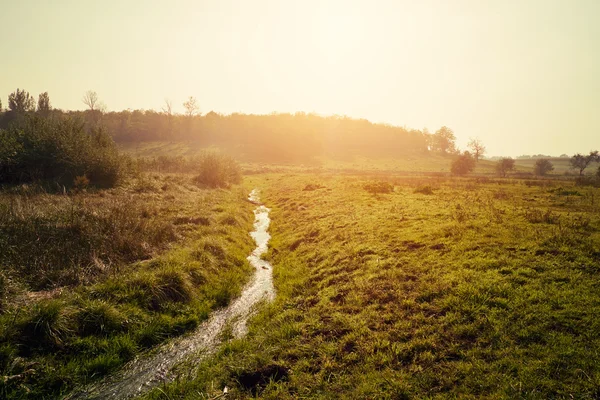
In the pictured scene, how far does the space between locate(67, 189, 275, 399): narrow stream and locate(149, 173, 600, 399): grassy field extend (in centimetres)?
70

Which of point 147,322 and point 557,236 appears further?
point 557,236

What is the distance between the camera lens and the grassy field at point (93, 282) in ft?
26.4

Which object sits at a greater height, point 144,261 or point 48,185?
point 48,185

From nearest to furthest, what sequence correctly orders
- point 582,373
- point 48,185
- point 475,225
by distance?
point 582,373
point 475,225
point 48,185

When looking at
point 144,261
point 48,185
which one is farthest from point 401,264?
point 48,185

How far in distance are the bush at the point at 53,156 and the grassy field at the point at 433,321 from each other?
69.8 feet

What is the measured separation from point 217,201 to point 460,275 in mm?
23915

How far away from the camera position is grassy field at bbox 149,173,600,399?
675 cm

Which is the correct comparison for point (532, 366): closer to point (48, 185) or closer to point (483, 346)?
point (483, 346)

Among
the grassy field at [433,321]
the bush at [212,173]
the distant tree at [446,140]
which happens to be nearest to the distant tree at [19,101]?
the bush at [212,173]

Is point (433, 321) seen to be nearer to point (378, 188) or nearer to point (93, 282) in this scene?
point (93, 282)

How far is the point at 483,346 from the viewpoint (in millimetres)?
7605

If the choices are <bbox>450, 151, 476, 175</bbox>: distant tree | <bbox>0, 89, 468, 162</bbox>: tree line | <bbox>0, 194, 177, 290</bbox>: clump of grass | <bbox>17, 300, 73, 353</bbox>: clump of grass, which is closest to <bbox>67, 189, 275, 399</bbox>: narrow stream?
<bbox>17, 300, 73, 353</bbox>: clump of grass

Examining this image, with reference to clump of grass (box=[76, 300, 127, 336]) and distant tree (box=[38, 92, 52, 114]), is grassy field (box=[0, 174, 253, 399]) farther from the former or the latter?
distant tree (box=[38, 92, 52, 114])
